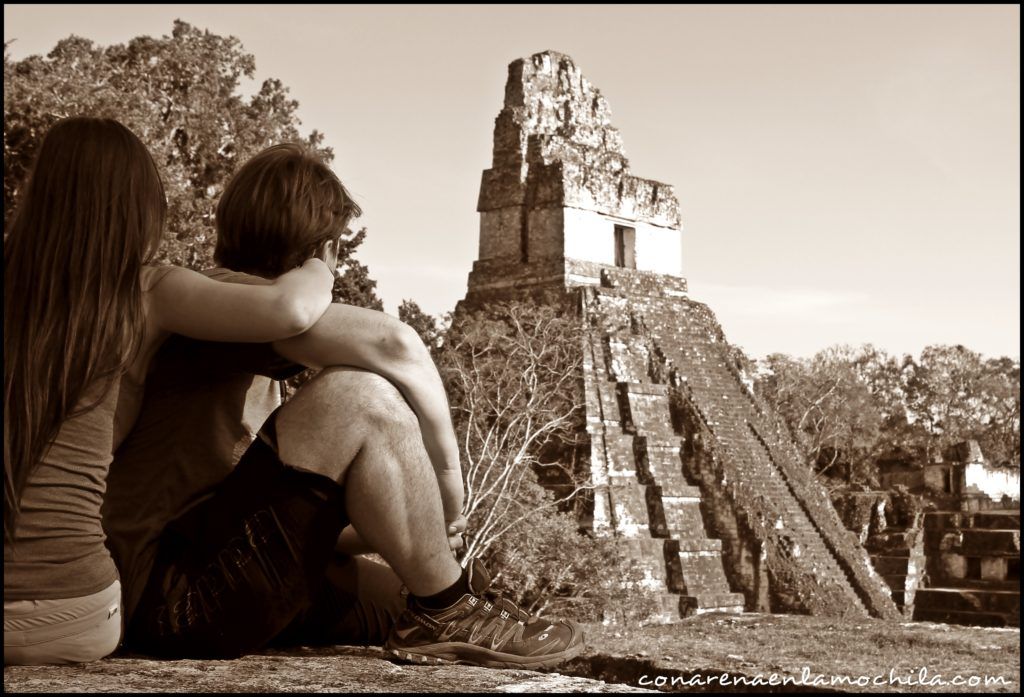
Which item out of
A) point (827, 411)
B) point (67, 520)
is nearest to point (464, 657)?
point (67, 520)

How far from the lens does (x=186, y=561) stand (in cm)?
297

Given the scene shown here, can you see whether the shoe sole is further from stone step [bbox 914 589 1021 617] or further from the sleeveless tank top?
stone step [bbox 914 589 1021 617]

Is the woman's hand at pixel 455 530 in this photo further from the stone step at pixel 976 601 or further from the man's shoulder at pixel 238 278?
the stone step at pixel 976 601

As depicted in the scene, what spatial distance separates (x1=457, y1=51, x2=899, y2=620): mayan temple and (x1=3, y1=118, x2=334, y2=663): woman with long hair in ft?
51.2

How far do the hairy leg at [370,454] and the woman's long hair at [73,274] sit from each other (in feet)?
1.41

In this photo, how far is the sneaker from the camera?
10.2ft

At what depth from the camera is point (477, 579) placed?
3297 millimetres

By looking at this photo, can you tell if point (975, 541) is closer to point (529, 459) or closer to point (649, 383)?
point (649, 383)

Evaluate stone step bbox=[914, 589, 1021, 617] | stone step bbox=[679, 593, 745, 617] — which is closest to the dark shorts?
stone step bbox=[679, 593, 745, 617]

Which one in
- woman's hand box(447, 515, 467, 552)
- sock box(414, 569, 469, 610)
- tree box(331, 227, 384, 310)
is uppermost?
tree box(331, 227, 384, 310)

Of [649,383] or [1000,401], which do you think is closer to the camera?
[649,383]

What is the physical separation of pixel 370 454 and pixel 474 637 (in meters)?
0.55

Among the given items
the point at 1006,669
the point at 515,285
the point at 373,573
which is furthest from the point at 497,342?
the point at 373,573

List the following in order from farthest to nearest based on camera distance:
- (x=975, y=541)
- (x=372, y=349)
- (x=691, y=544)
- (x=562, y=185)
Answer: (x=975, y=541)
(x=562, y=185)
(x=691, y=544)
(x=372, y=349)
